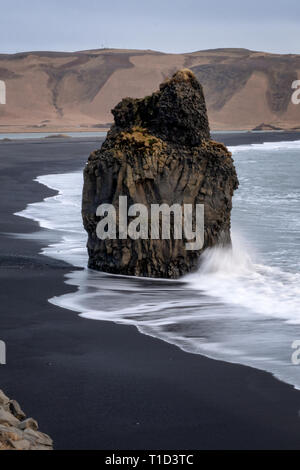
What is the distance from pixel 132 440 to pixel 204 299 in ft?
9.63

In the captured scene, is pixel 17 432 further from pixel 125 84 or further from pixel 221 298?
pixel 125 84

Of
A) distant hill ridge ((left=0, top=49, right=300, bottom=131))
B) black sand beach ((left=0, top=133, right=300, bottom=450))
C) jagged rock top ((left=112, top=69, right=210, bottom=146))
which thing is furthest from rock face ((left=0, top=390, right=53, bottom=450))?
distant hill ridge ((left=0, top=49, right=300, bottom=131))

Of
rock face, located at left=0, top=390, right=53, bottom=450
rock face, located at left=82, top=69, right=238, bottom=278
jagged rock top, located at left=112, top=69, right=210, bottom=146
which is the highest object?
jagged rock top, located at left=112, top=69, right=210, bottom=146

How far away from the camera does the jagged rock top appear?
7547 mm

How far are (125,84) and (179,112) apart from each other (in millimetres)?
133641

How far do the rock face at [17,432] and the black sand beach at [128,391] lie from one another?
15 cm

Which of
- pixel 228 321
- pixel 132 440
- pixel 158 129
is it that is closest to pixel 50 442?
pixel 132 440

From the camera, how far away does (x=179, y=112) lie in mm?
7543

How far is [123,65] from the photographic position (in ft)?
487

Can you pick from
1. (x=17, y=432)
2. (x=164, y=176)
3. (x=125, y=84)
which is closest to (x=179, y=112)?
(x=164, y=176)

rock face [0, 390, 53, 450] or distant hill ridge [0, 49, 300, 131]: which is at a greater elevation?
Answer: distant hill ridge [0, 49, 300, 131]

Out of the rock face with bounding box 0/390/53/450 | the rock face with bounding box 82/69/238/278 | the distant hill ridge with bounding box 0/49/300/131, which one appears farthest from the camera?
the distant hill ridge with bounding box 0/49/300/131

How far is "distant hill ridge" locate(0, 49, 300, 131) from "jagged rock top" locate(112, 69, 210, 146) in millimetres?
95539

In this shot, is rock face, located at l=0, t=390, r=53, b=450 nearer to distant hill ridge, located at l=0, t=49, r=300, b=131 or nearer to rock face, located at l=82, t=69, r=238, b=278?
rock face, located at l=82, t=69, r=238, b=278
